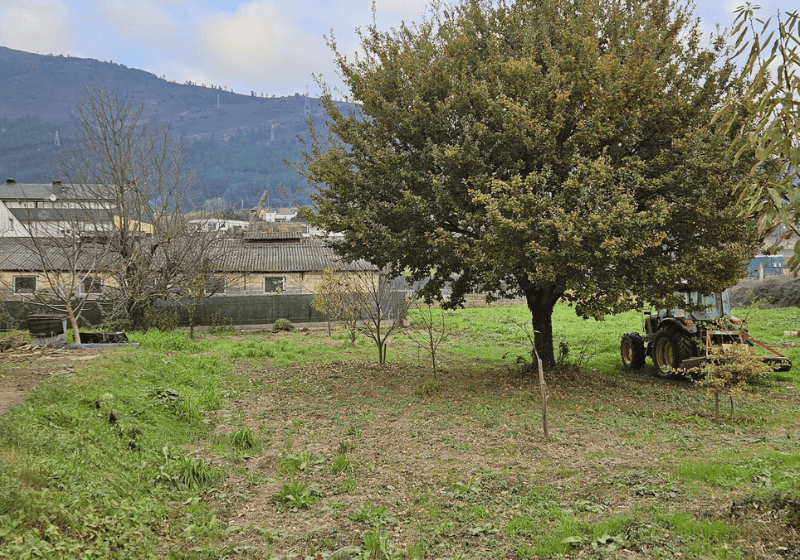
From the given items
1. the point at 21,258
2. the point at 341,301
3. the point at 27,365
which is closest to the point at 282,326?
the point at 341,301

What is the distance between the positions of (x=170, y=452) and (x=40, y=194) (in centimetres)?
6905

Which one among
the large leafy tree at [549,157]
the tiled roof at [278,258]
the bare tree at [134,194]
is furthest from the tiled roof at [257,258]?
the large leafy tree at [549,157]

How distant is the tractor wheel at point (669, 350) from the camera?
1272 centimetres

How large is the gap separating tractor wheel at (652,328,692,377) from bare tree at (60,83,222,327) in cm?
1688

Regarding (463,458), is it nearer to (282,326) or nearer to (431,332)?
(431,332)

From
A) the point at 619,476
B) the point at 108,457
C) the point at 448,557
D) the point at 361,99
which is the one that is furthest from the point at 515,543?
the point at 361,99

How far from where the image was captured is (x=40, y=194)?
6344 cm

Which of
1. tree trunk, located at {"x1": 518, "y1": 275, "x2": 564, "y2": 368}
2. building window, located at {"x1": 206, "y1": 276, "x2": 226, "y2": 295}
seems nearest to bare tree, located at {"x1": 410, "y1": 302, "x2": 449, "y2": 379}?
tree trunk, located at {"x1": 518, "y1": 275, "x2": 564, "y2": 368}

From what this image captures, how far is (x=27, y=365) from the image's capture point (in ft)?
38.5

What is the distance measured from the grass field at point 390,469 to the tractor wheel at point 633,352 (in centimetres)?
212

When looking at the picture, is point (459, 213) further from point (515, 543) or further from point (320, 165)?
point (515, 543)

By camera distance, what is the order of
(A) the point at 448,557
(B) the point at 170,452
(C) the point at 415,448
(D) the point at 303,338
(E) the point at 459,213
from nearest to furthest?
(A) the point at 448,557 → (B) the point at 170,452 → (C) the point at 415,448 → (E) the point at 459,213 → (D) the point at 303,338

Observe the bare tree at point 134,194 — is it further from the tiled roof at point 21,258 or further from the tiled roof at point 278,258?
the tiled roof at point 21,258

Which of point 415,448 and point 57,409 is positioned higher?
point 57,409
